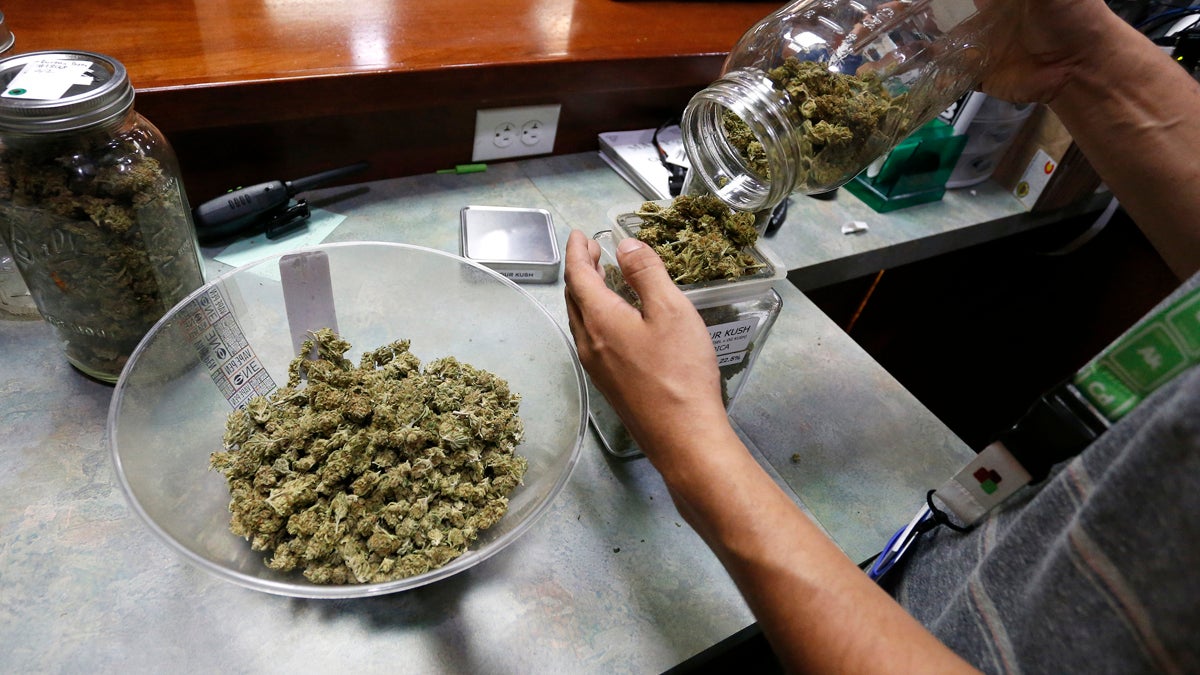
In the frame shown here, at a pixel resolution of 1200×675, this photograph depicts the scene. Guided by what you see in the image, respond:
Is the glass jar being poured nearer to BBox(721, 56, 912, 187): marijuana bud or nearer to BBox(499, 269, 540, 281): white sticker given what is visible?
BBox(721, 56, 912, 187): marijuana bud

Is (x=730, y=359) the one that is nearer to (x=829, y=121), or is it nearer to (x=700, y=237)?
(x=700, y=237)

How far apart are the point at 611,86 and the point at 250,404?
33.3 inches

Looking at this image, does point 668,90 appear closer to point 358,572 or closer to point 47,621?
point 358,572

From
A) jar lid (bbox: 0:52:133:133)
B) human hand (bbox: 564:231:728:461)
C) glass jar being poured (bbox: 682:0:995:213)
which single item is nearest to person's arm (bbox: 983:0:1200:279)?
glass jar being poured (bbox: 682:0:995:213)

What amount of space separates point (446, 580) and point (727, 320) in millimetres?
388

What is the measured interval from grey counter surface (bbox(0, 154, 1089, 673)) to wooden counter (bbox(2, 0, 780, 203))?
0.22m

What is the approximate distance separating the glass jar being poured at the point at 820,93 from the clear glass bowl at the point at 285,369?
28cm

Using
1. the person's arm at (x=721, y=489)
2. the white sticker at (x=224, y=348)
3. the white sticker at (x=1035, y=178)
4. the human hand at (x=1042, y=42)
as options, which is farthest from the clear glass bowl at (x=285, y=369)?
the white sticker at (x=1035, y=178)

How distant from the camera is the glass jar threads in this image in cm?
55

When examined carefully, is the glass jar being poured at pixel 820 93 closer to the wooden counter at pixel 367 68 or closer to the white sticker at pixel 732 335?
the white sticker at pixel 732 335

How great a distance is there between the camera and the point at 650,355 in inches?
22.1

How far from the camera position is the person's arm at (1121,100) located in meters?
0.77

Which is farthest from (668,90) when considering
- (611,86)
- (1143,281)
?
(1143,281)

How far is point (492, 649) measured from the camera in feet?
1.96
